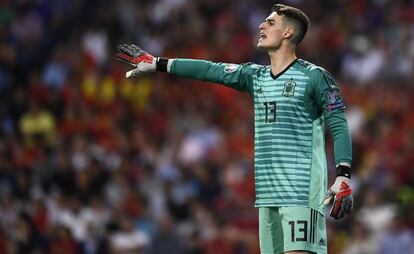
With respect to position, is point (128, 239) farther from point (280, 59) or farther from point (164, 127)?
point (280, 59)

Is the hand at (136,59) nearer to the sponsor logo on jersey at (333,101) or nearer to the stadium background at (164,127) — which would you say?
the sponsor logo on jersey at (333,101)

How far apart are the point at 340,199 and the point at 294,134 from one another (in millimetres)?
606

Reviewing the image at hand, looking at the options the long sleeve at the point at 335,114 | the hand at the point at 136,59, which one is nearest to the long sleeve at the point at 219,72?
the hand at the point at 136,59

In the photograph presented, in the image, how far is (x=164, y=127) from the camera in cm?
1811

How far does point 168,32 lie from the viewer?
2039 cm

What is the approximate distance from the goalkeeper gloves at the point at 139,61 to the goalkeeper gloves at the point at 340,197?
154 centimetres

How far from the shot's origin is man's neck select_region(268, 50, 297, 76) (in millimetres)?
8070

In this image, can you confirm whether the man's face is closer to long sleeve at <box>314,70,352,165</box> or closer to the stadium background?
long sleeve at <box>314,70,352,165</box>

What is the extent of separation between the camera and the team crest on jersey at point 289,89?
792 centimetres

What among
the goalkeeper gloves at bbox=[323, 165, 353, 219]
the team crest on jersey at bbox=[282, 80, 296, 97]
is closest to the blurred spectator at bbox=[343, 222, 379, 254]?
the team crest on jersey at bbox=[282, 80, 296, 97]

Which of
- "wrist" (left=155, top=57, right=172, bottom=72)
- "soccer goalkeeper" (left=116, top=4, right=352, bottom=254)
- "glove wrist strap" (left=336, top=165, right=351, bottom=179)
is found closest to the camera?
"glove wrist strap" (left=336, top=165, right=351, bottom=179)

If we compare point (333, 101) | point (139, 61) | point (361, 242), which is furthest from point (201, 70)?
point (361, 242)

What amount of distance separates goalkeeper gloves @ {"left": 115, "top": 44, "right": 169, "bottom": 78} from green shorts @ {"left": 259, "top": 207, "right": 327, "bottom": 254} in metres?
1.25

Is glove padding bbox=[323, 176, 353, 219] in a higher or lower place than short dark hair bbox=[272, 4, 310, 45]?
lower
